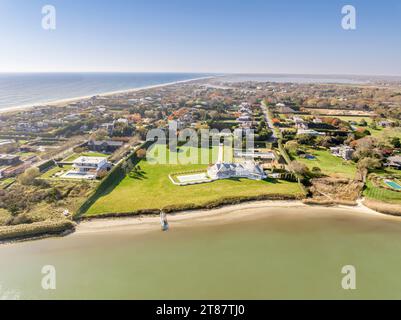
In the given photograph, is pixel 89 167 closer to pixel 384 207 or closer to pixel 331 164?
pixel 331 164

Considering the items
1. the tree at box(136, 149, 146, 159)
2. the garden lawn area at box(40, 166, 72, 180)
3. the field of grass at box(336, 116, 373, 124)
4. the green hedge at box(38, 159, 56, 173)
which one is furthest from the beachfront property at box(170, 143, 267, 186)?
the field of grass at box(336, 116, 373, 124)

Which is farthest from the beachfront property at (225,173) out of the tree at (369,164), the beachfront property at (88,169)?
the tree at (369,164)

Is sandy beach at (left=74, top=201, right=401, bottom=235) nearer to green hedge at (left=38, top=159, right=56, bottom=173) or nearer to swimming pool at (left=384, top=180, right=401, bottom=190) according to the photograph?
swimming pool at (left=384, top=180, right=401, bottom=190)

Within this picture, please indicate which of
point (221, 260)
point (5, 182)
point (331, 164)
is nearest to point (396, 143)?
point (331, 164)
